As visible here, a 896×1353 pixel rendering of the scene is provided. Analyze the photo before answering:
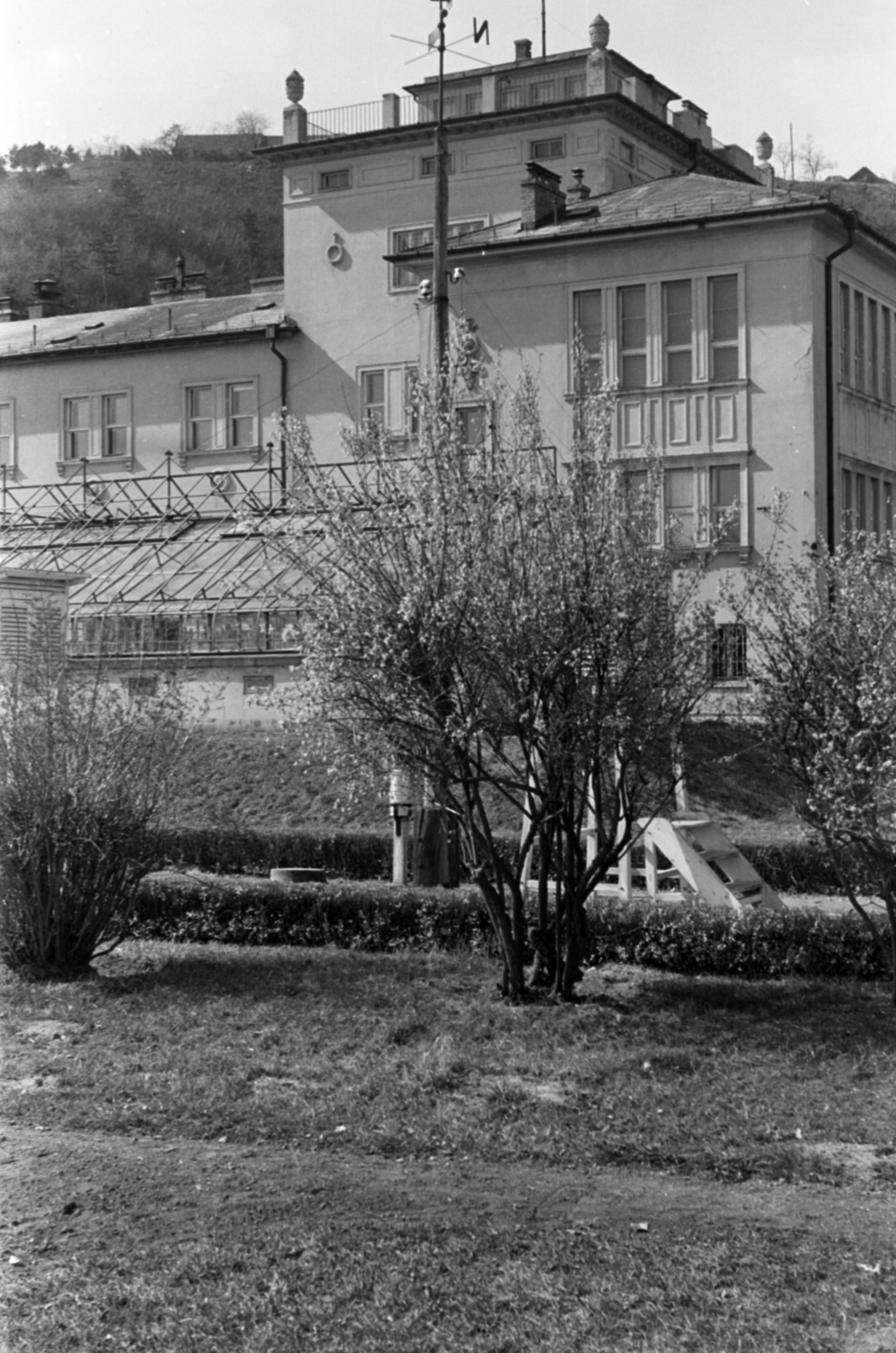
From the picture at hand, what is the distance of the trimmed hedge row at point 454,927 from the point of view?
478 inches

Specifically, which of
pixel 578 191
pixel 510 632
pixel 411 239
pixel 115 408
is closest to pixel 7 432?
pixel 115 408

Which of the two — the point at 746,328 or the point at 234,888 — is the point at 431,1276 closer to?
the point at 234,888

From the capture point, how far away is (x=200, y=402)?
44031mm

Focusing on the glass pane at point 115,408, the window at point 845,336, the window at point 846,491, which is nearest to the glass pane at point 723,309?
the window at point 845,336

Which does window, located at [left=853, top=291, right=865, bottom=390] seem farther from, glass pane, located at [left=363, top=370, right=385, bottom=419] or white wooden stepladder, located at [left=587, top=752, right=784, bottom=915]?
white wooden stepladder, located at [left=587, top=752, right=784, bottom=915]

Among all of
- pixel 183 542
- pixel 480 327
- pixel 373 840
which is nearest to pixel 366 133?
pixel 480 327

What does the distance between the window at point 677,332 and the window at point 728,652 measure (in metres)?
22.4

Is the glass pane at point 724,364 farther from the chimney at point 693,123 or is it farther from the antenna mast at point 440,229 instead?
the chimney at point 693,123

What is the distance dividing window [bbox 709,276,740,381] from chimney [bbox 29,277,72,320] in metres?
28.4

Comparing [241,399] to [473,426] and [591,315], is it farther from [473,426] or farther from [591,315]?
[473,426]

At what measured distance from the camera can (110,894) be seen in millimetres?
12391

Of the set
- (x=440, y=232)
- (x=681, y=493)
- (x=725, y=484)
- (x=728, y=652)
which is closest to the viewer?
(x=728, y=652)

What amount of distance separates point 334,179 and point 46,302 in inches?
564

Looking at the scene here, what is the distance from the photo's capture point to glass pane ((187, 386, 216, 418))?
43875mm
